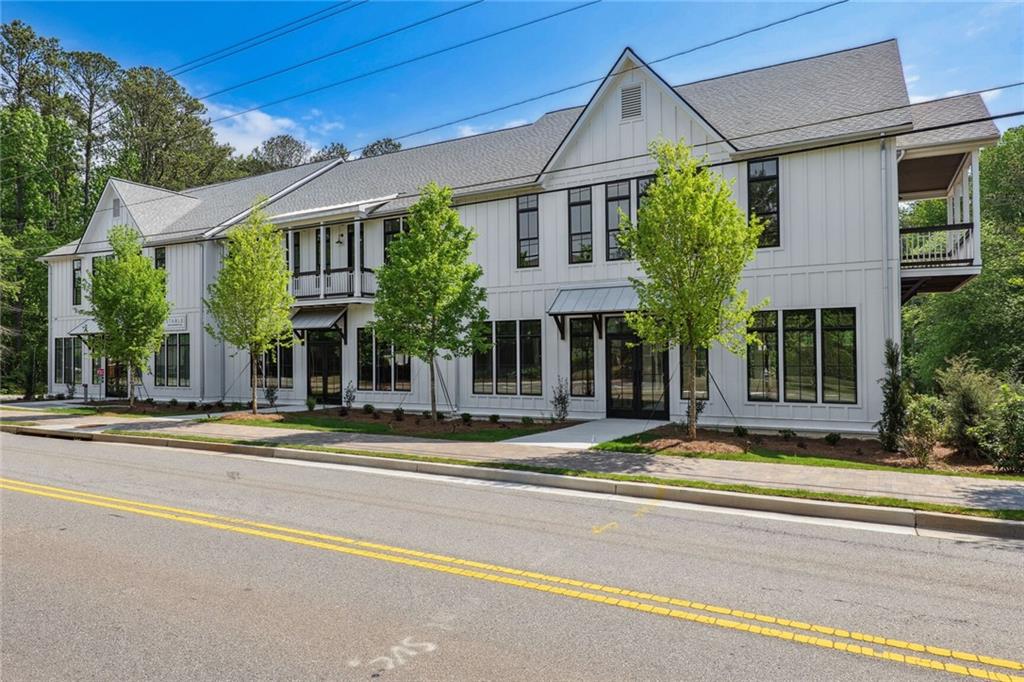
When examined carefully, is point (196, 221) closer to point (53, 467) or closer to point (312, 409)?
point (312, 409)

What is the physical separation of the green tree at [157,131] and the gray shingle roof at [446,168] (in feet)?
91.2

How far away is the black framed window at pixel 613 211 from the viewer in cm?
1830

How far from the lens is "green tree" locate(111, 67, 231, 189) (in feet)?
163

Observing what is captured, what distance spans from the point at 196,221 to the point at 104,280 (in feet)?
22.2

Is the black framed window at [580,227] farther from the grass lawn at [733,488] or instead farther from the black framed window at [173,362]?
the black framed window at [173,362]

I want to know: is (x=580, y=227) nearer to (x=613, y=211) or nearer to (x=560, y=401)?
(x=613, y=211)

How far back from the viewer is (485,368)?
20.5 m

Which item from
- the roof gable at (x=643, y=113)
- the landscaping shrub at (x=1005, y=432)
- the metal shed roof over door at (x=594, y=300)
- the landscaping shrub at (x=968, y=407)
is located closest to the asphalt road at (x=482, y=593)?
the landscaping shrub at (x=1005, y=432)

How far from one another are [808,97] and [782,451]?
10645mm

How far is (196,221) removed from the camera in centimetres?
2947

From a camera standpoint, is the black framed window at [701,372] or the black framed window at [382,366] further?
the black framed window at [382,366]

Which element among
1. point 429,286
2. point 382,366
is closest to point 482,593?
point 429,286

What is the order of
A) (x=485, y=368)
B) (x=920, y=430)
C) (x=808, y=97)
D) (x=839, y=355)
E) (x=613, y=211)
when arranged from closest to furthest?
(x=920, y=430) < (x=839, y=355) < (x=808, y=97) < (x=613, y=211) < (x=485, y=368)

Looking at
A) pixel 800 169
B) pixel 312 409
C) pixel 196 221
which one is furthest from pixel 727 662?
pixel 196 221
